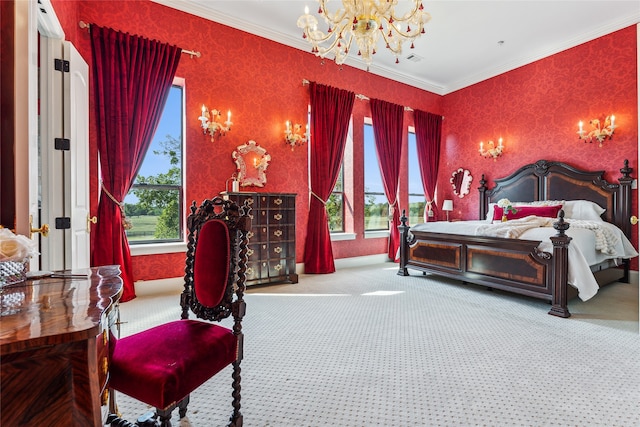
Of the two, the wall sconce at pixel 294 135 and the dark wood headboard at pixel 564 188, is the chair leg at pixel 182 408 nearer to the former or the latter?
the wall sconce at pixel 294 135

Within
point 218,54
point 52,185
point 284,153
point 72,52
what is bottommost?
point 52,185

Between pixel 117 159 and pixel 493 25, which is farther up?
pixel 493 25

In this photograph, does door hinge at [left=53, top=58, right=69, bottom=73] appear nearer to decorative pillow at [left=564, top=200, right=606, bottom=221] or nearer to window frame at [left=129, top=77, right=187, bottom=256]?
window frame at [left=129, top=77, right=187, bottom=256]

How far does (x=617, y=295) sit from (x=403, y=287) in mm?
2580

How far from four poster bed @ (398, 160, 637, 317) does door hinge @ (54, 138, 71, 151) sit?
13.9 feet

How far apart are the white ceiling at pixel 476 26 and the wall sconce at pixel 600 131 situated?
918 mm

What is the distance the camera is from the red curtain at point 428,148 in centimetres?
665

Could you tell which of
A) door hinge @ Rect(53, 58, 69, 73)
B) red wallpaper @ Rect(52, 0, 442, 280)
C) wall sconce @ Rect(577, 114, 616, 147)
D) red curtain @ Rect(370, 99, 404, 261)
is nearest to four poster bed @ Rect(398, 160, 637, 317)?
wall sconce @ Rect(577, 114, 616, 147)

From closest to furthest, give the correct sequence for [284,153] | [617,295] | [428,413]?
[428,413] → [617,295] → [284,153]

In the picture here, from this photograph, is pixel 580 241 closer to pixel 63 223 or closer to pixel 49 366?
pixel 49 366

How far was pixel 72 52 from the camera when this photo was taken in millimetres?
2643

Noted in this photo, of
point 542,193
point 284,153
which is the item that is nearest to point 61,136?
point 284,153

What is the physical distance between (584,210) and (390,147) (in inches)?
124

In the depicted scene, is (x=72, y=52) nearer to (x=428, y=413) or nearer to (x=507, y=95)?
(x=428, y=413)
